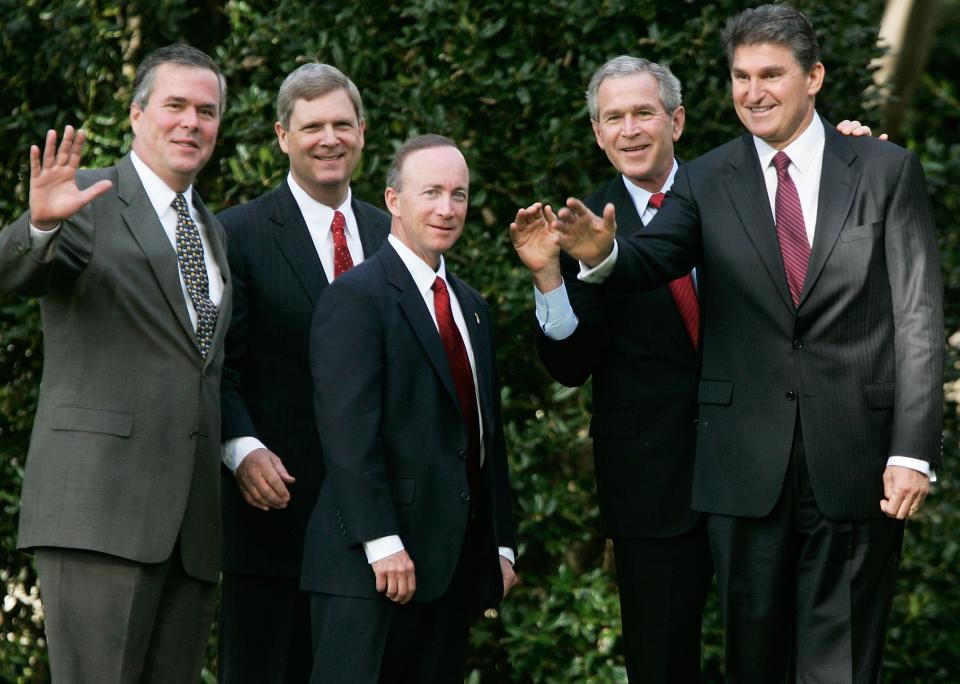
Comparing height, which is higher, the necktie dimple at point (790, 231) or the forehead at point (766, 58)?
the forehead at point (766, 58)

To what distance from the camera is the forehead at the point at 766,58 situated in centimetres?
408

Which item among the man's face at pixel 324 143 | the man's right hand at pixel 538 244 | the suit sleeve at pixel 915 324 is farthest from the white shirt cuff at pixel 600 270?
the man's face at pixel 324 143

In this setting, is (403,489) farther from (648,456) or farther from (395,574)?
(648,456)

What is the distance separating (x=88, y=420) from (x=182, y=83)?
3.39ft

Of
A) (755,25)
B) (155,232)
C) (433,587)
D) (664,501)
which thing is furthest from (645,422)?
(155,232)

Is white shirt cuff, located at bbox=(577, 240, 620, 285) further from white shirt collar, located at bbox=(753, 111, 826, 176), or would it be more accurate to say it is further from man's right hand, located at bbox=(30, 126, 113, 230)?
man's right hand, located at bbox=(30, 126, 113, 230)

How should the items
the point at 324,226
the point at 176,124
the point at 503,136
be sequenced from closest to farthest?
the point at 176,124 < the point at 324,226 < the point at 503,136

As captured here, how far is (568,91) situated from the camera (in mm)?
5668

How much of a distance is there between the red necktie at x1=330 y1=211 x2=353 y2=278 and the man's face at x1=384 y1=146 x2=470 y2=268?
45 centimetres

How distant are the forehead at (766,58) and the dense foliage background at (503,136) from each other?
152 centimetres

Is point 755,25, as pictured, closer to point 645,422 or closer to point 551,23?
point 645,422

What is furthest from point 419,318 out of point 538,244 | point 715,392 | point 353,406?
point 715,392

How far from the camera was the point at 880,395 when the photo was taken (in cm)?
395

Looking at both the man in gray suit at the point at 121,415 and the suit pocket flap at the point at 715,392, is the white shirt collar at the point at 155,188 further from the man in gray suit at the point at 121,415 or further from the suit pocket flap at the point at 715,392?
the suit pocket flap at the point at 715,392
